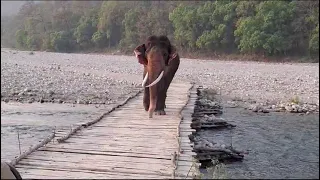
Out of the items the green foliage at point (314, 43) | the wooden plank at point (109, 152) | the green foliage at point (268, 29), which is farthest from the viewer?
the green foliage at point (268, 29)

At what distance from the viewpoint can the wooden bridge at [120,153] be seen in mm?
6551

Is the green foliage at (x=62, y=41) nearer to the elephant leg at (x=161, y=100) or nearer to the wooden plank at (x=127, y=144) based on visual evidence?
the elephant leg at (x=161, y=100)

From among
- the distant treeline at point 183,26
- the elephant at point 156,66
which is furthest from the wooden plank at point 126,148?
the distant treeline at point 183,26

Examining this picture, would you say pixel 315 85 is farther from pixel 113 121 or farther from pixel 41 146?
pixel 41 146

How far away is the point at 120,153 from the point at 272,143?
511 cm

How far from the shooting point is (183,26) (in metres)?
51.8

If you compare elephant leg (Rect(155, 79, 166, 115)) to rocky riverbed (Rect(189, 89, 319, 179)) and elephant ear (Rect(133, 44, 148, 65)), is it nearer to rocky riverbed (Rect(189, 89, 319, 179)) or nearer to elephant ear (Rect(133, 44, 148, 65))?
elephant ear (Rect(133, 44, 148, 65))

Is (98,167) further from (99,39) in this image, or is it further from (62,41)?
(62,41)

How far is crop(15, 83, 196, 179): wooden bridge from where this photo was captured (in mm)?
6551

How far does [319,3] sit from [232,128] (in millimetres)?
25447

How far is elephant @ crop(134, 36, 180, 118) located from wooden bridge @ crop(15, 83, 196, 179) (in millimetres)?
614

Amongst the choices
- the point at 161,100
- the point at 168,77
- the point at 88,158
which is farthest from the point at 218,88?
the point at 88,158

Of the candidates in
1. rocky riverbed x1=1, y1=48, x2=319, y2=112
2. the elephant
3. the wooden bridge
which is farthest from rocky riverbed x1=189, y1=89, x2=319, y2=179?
rocky riverbed x1=1, y1=48, x2=319, y2=112

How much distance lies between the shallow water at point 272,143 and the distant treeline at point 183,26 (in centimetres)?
672
